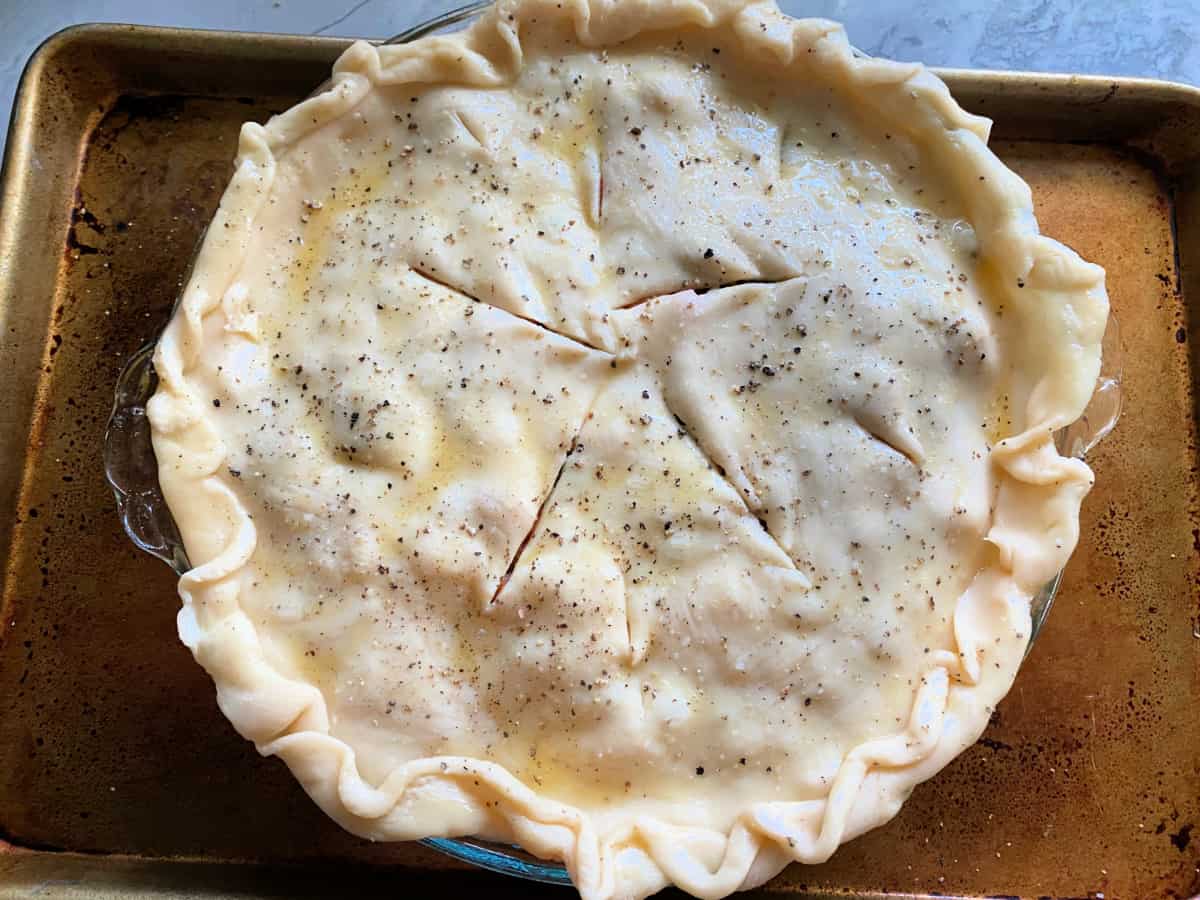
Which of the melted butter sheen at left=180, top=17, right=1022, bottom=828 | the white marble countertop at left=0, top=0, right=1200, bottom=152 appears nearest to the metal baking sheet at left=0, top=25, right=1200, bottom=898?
the white marble countertop at left=0, top=0, right=1200, bottom=152

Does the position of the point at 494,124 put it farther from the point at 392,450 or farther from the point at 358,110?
the point at 392,450

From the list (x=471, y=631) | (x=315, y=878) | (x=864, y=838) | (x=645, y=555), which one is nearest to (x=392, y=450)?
(x=471, y=631)

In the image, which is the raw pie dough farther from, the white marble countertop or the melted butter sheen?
the white marble countertop

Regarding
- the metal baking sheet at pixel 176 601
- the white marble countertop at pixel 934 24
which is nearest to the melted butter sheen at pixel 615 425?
the metal baking sheet at pixel 176 601

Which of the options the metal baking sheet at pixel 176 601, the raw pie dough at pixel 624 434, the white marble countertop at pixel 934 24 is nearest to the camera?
the raw pie dough at pixel 624 434

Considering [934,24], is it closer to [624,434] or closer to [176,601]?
[624,434]

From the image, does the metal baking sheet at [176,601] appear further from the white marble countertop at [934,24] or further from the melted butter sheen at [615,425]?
the melted butter sheen at [615,425]

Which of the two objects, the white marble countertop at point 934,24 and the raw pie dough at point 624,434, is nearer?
the raw pie dough at point 624,434
